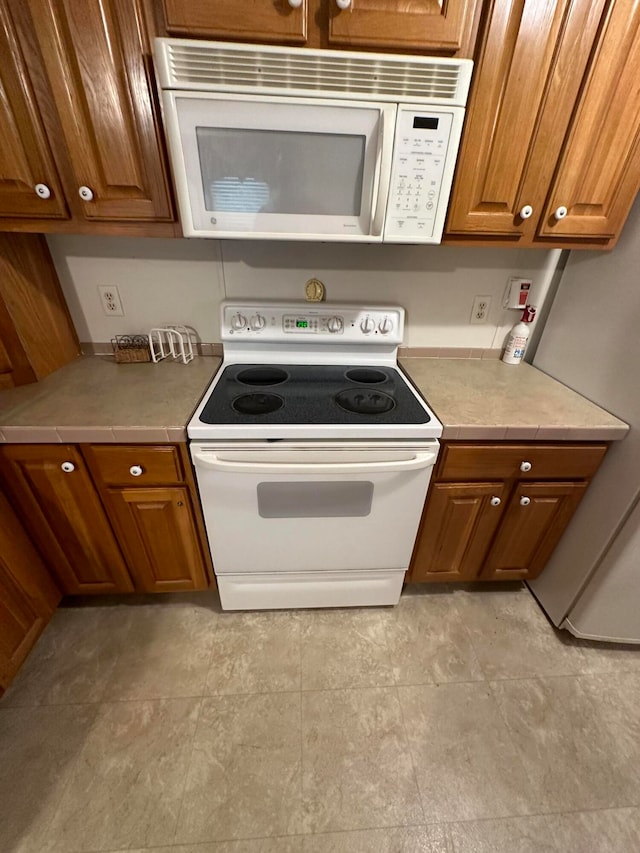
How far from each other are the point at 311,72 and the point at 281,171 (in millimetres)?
217

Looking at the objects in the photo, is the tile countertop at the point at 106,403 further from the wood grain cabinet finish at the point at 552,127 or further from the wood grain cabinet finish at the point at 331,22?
the wood grain cabinet finish at the point at 552,127

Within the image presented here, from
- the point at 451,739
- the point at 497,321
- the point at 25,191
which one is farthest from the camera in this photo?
the point at 497,321

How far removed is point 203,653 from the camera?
1.35 meters

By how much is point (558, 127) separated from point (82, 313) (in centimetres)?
176

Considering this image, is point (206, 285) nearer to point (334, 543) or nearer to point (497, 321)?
point (334, 543)

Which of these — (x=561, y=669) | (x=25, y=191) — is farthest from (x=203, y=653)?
(x=25, y=191)

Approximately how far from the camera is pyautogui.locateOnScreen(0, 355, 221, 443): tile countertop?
103cm

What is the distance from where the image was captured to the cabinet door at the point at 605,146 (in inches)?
35.7

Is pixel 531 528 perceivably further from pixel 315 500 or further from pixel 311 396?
pixel 311 396

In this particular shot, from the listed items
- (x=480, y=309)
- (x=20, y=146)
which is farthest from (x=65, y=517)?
(x=480, y=309)

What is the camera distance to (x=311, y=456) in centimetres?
108

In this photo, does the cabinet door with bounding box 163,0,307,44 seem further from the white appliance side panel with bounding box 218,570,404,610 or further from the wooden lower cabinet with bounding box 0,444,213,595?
the white appliance side panel with bounding box 218,570,404,610

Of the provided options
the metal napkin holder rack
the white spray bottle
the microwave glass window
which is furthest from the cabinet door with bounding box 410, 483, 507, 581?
the metal napkin holder rack

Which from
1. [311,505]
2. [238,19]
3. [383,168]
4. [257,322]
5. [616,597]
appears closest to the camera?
[238,19]
